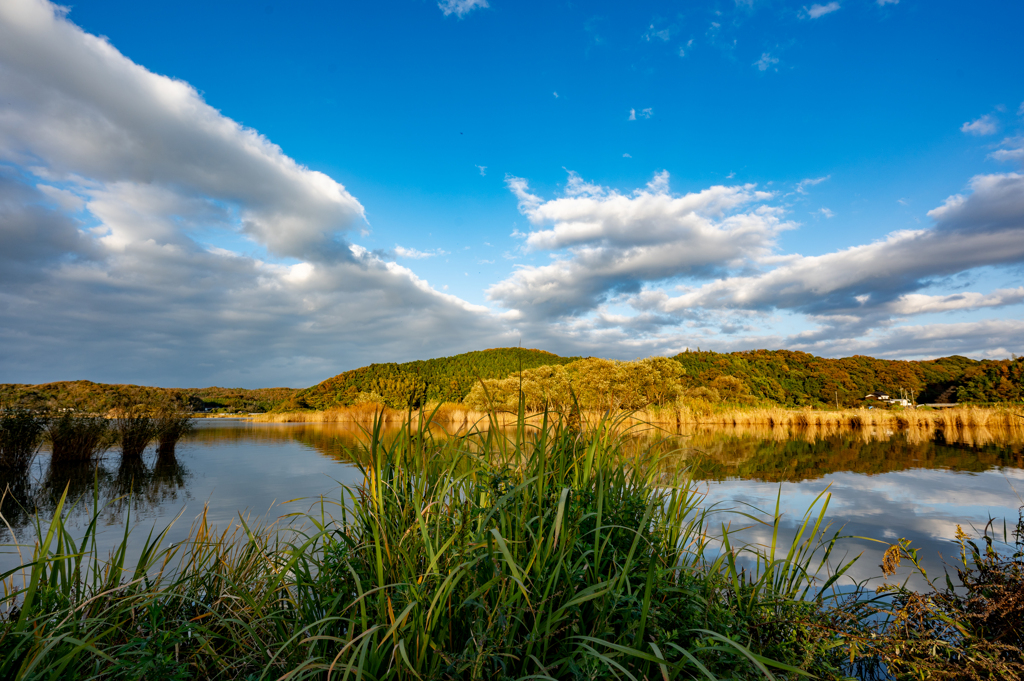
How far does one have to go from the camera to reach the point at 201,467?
10625 millimetres

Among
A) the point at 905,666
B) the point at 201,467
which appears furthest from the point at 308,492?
the point at 905,666

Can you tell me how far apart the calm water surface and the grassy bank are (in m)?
0.46

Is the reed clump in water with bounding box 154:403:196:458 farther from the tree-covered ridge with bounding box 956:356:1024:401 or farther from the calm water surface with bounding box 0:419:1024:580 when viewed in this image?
the tree-covered ridge with bounding box 956:356:1024:401

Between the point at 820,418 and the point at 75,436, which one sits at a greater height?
the point at 75,436

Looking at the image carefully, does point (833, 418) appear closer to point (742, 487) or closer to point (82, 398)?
point (742, 487)

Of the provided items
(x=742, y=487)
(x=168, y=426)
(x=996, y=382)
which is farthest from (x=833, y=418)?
(x=168, y=426)

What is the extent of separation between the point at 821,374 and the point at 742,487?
3891cm

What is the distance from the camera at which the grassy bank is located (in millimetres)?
1496

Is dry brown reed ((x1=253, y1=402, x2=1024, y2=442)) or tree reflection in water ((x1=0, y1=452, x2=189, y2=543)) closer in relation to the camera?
tree reflection in water ((x1=0, y1=452, x2=189, y2=543))

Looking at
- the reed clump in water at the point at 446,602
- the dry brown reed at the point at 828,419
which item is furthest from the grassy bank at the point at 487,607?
the dry brown reed at the point at 828,419

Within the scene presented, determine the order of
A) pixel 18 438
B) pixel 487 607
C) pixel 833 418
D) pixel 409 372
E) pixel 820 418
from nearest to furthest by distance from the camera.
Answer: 1. pixel 487 607
2. pixel 18 438
3. pixel 833 418
4. pixel 820 418
5. pixel 409 372

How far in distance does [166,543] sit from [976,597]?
664cm

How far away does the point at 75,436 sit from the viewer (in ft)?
31.0

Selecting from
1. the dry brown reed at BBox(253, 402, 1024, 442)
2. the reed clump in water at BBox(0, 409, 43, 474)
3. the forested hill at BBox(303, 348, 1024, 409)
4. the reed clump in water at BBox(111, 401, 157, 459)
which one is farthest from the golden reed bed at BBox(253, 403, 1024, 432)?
the reed clump in water at BBox(0, 409, 43, 474)
